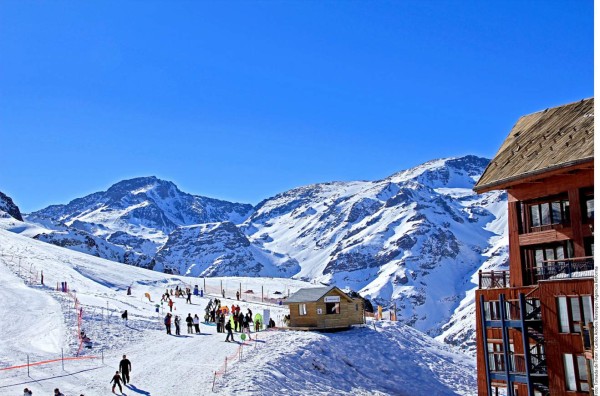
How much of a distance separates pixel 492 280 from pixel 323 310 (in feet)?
64.9

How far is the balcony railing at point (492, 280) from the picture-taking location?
36250mm

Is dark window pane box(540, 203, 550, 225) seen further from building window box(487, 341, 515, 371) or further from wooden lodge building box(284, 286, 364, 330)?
wooden lodge building box(284, 286, 364, 330)

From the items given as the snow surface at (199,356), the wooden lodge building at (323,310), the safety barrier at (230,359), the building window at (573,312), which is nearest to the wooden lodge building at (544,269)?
the building window at (573,312)

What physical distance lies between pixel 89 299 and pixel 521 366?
42963mm

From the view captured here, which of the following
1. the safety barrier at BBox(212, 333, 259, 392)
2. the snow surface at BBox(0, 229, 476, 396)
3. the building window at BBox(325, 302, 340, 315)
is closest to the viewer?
the snow surface at BBox(0, 229, 476, 396)

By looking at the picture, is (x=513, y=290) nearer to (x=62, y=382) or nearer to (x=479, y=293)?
(x=479, y=293)

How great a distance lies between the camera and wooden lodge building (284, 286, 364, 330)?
176ft

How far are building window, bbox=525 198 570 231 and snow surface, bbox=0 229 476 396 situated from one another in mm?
15560

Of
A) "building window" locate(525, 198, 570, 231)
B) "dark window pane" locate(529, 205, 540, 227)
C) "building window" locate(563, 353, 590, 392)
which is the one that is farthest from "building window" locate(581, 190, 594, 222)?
"building window" locate(563, 353, 590, 392)

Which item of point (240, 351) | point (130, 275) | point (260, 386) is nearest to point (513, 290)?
point (260, 386)

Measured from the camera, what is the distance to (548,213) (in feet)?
113

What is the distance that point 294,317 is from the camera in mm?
55031

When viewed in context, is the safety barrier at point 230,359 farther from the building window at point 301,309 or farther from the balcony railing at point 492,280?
the balcony railing at point 492,280

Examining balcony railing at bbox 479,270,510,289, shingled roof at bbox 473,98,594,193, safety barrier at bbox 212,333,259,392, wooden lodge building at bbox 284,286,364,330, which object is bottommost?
safety barrier at bbox 212,333,259,392
